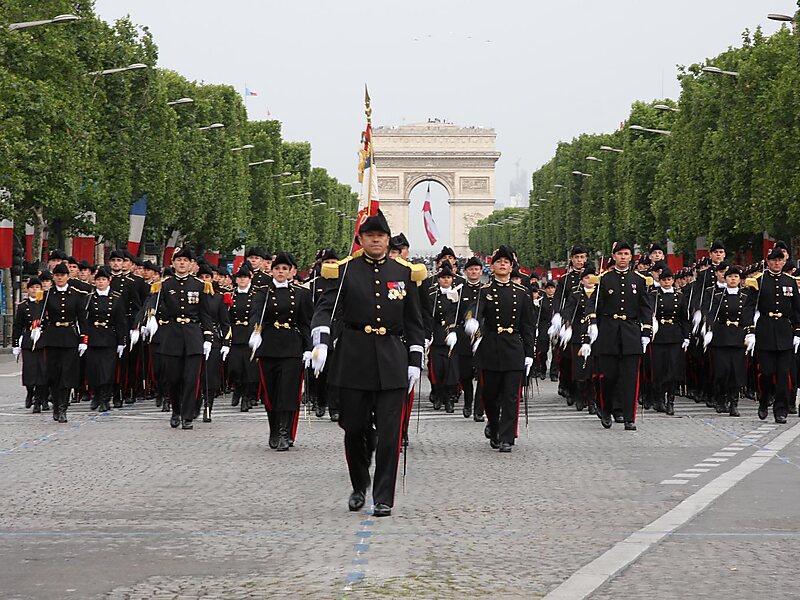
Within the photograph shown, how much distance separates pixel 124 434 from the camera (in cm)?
1727

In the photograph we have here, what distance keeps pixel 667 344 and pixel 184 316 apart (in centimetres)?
665

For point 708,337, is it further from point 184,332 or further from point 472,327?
point 184,332

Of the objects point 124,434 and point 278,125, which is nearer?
point 124,434

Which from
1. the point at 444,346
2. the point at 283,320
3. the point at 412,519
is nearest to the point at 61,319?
the point at 283,320

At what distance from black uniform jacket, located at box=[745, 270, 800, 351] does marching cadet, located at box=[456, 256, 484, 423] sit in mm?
3224

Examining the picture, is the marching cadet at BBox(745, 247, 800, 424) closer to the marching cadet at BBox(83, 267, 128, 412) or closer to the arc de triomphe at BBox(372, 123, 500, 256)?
the marching cadet at BBox(83, 267, 128, 412)

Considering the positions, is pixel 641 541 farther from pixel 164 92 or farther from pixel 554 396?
pixel 164 92

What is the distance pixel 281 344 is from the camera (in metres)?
15.9

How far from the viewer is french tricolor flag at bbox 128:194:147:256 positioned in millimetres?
48656

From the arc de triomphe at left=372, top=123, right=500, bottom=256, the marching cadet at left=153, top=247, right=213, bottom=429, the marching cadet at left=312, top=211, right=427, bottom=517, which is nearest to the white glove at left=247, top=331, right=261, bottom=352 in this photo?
the marching cadet at left=153, top=247, right=213, bottom=429

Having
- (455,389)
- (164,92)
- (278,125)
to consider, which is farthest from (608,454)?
(278,125)

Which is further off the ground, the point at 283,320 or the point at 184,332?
the point at 283,320

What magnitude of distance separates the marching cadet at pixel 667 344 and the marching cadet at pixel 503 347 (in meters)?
4.92

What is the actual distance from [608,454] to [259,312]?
3.66 m
